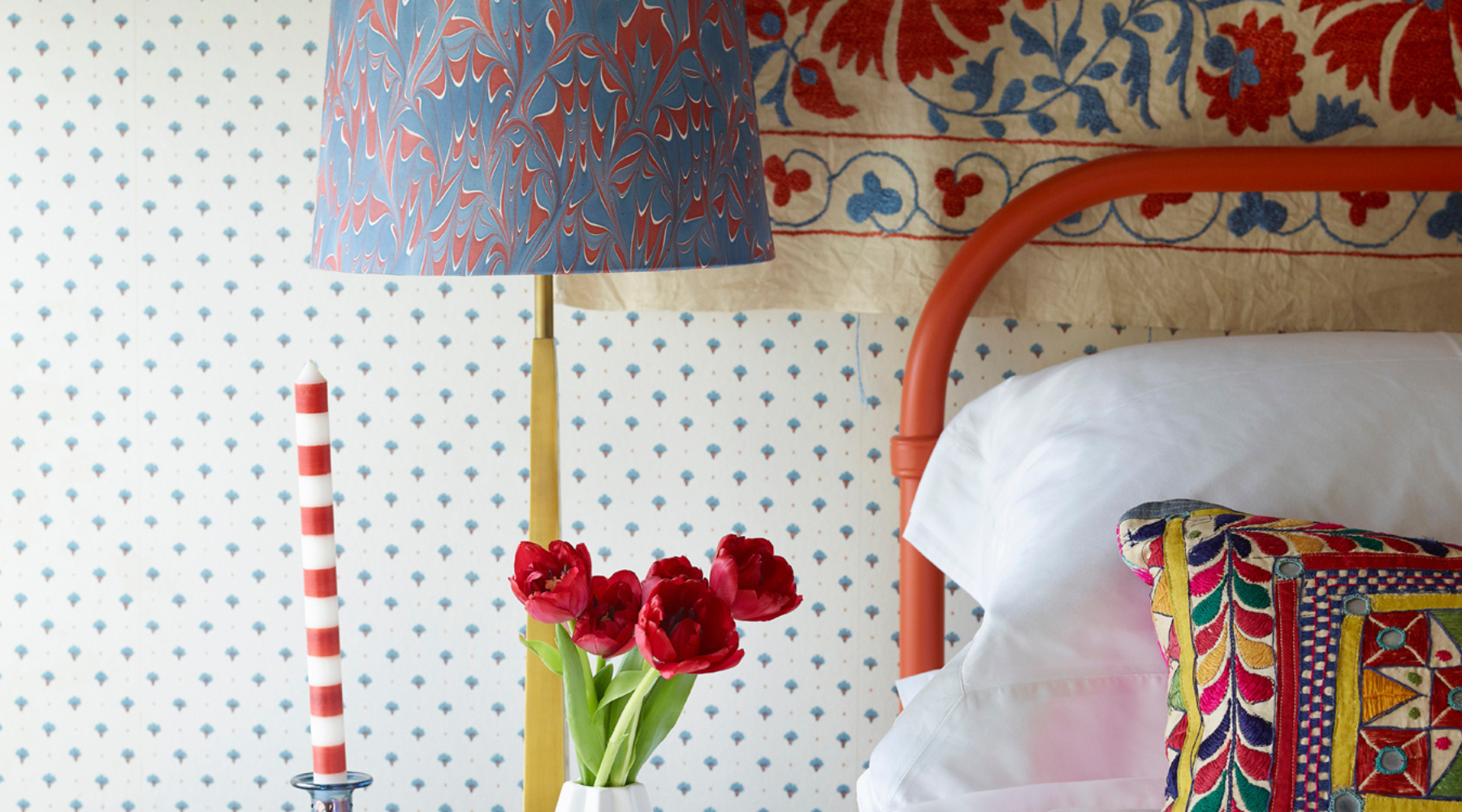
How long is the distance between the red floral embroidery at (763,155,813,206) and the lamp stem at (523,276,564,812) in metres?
0.31

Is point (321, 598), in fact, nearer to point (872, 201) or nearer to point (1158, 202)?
Answer: point (872, 201)

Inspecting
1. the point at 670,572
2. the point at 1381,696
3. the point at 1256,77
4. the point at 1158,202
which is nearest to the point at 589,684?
the point at 670,572

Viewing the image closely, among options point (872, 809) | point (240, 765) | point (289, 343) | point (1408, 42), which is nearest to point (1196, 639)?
point (872, 809)

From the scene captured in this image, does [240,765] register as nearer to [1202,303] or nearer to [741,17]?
[741,17]

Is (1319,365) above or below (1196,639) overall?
above

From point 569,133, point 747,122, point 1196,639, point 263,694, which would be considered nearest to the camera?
point 1196,639

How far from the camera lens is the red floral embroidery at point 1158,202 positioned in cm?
108

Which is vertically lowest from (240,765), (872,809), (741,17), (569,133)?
(240,765)

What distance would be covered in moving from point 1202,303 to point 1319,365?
268mm

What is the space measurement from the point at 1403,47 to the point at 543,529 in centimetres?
100

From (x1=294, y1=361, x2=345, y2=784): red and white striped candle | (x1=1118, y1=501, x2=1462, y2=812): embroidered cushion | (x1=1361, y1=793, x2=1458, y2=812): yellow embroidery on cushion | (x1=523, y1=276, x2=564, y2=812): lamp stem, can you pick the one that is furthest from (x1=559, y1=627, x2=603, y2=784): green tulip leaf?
Result: (x1=1361, y1=793, x2=1458, y2=812): yellow embroidery on cushion

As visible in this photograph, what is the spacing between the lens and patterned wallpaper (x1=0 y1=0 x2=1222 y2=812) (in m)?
1.16

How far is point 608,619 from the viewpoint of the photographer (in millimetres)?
754

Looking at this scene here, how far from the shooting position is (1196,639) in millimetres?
605
